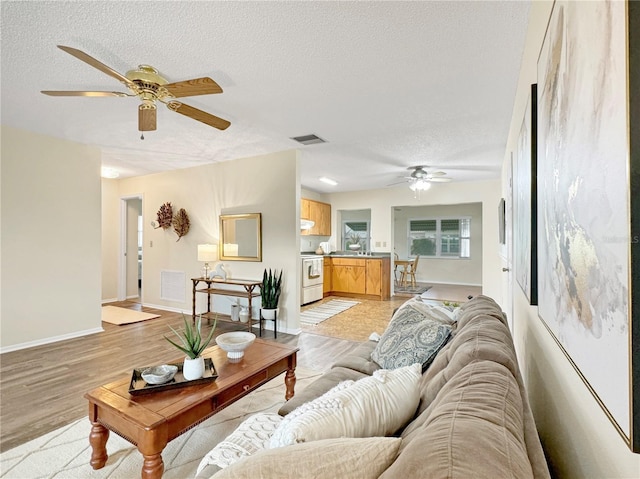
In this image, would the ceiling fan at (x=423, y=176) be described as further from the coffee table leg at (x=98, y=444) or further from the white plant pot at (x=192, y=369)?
the coffee table leg at (x=98, y=444)

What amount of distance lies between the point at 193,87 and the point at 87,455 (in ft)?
7.56

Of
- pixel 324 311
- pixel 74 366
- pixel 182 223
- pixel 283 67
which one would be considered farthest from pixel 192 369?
pixel 182 223

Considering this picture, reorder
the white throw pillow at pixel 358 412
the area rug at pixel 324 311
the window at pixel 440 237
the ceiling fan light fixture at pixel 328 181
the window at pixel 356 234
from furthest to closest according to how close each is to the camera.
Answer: the window at pixel 440 237 → the window at pixel 356 234 → the ceiling fan light fixture at pixel 328 181 → the area rug at pixel 324 311 → the white throw pillow at pixel 358 412

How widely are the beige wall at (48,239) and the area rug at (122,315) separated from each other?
1.67 feet

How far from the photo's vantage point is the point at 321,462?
0.63 meters

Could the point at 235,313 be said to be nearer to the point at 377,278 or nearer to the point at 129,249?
the point at 377,278

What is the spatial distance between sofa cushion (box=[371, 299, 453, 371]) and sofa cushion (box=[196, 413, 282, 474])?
79 cm

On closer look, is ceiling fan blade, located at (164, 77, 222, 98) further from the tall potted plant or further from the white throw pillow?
the tall potted plant

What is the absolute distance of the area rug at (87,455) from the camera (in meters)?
1.64

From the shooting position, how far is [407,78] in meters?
2.37

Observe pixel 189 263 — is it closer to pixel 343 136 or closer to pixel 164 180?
pixel 164 180

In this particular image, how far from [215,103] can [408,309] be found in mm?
2400

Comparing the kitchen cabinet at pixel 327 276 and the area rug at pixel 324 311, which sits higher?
the kitchen cabinet at pixel 327 276

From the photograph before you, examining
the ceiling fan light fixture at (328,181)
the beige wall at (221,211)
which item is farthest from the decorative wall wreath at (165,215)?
the ceiling fan light fixture at (328,181)
